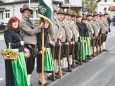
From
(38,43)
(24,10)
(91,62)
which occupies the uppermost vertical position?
(24,10)

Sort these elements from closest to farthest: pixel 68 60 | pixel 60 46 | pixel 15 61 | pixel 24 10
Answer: pixel 15 61
pixel 24 10
pixel 60 46
pixel 68 60

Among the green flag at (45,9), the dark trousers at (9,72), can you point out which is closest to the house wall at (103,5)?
the green flag at (45,9)

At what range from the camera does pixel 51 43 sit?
11.1 metres

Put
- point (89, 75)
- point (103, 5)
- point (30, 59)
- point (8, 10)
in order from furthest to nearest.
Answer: point (103, 5) → point (8, 10) → point (89, 75) → point (30, 59)

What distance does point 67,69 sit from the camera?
44.8ft

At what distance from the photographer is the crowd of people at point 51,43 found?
352 inches

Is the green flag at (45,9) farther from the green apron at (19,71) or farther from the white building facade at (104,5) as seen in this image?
the white building facade at (104,5)

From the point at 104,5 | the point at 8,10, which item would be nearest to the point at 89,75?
the point at 8,10

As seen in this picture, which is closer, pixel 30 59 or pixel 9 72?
pixel 9 72

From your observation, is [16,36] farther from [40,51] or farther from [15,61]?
[40,51]

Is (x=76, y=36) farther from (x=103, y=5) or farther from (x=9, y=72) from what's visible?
(x=103, y=5)

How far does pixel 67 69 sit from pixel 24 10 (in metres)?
4.28

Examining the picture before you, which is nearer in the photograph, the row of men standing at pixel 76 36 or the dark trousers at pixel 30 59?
the dark trousers at pixel 30 59

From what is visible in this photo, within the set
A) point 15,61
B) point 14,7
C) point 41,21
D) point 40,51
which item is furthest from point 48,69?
point 14,7
